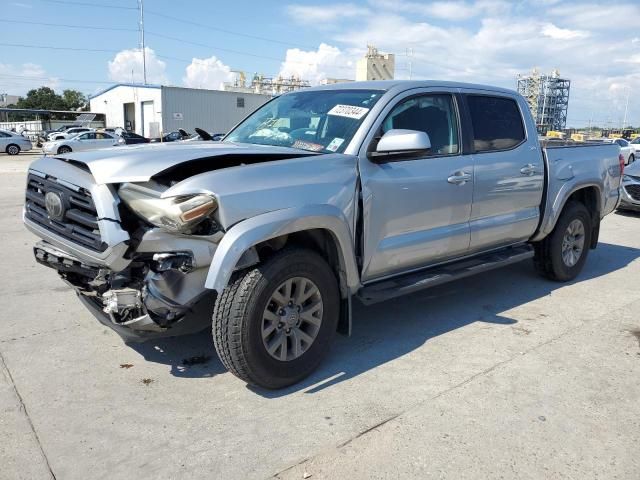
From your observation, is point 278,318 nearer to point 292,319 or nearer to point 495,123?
point 292,319

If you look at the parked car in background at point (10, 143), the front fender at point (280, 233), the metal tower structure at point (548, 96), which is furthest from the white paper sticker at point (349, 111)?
the metal tower structure at point (548, 96)

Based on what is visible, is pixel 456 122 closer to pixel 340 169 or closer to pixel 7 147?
pixel 340 169

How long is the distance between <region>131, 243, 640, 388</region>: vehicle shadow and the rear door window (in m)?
1.49

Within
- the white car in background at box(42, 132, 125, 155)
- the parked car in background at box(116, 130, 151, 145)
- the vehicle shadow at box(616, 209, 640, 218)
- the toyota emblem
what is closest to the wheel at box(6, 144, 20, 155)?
the white car in background at box(42, 132, 125, 155)

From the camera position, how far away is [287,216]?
3139 mm

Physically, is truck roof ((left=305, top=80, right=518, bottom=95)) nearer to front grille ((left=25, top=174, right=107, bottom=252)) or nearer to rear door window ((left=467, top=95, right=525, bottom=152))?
rear door window ((left=467, top=95, right=525, bottom=152))

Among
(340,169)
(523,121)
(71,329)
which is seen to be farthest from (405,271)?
(71,329)

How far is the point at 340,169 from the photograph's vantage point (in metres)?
3.50

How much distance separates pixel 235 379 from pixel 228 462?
89 cm

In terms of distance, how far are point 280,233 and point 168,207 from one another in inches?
25.5

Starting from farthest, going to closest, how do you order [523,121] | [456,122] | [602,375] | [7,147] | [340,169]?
[7,147] → [523,121] → [456,122] → [602,375] → [340,169]

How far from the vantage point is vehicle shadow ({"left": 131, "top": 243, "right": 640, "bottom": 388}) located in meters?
3.70

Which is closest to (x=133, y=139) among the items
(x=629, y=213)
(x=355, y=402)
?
(x=629, y=213)

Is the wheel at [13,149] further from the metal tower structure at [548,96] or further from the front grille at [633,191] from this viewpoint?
the metal tower structure at [548,96]
